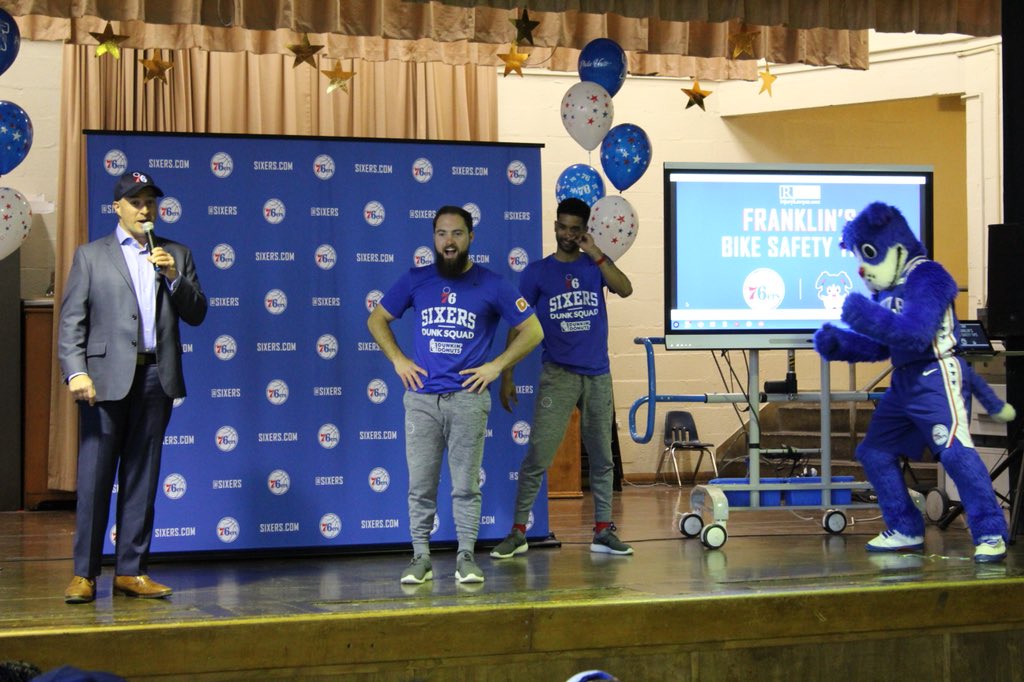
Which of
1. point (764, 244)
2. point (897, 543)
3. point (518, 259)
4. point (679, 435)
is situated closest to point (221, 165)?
point (518, 259)

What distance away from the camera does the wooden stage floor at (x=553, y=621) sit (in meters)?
4.34

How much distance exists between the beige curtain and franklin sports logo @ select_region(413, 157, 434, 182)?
239cm

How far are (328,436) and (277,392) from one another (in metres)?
0.32

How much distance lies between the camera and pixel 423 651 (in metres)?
4.46

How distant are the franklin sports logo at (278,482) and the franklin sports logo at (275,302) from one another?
0.75m

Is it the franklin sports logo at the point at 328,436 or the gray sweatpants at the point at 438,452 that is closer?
the gray sweatpants at the point at 438,452

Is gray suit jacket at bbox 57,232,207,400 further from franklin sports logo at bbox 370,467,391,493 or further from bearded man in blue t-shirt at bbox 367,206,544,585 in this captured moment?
franklin sports logo at bbox 370,467,391,493

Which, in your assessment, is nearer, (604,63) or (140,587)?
(140,587)

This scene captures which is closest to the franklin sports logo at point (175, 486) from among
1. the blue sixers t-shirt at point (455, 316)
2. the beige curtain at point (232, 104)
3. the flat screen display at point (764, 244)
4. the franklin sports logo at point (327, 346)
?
the franklin sports logo at point (327, 346)

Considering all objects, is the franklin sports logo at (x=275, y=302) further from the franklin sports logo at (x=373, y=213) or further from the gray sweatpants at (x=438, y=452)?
the gray sweatpants at (x=438, y=452)

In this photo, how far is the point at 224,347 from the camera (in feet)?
20.1

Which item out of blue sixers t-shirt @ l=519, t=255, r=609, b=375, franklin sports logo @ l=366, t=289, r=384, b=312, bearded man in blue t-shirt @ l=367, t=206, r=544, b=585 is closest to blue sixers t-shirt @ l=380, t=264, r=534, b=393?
bearded man in blue t-shirt @ l=367, t=206, r=544, b=585

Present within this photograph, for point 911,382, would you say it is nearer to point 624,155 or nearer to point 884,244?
point 884,244

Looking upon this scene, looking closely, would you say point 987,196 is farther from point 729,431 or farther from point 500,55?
point 500,55
